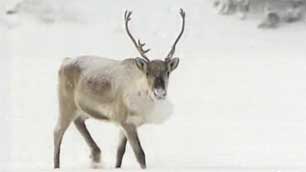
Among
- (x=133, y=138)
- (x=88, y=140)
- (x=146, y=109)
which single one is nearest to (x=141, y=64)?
(x=146, y=109)

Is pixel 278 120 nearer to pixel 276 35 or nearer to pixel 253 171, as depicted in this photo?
pixel 276 35

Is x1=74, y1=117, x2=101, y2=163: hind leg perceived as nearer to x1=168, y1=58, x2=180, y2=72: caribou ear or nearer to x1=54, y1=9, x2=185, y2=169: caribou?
x1=54, y1=9, x2=185, y2=169: caribou

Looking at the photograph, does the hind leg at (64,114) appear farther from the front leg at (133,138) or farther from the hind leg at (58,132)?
the front leg at (133,138)

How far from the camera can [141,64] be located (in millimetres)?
9703

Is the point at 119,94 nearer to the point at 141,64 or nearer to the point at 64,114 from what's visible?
the point at 141,64

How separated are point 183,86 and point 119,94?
8.13 m

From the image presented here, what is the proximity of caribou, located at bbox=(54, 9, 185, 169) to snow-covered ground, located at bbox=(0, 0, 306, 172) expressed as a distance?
0.60 m

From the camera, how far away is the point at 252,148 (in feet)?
45.7

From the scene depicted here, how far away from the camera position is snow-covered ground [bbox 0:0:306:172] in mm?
13484

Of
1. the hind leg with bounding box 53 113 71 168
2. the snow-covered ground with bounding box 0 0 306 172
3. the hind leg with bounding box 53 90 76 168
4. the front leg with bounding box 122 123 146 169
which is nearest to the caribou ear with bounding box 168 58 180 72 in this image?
the front leg with bounding box 122 123 146 169

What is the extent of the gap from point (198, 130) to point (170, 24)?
6.35 metres

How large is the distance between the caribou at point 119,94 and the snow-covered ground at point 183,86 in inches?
23.7

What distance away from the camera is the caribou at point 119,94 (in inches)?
380

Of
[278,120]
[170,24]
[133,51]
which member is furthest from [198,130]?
[170,24]
